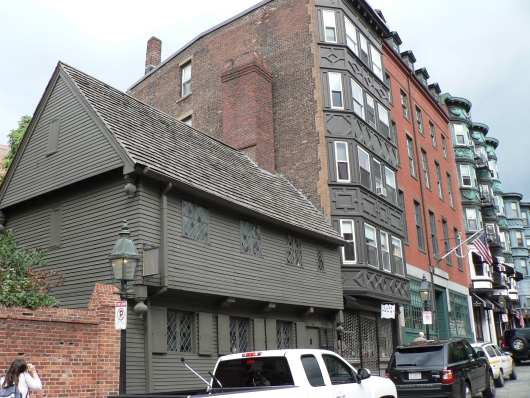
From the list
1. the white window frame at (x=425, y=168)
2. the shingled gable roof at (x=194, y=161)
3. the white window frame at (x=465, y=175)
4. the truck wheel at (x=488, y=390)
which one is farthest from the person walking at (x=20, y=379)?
the white window frame at (x=465, y=175)

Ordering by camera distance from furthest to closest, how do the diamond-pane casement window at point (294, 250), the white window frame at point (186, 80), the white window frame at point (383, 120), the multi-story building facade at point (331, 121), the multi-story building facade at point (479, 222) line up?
1. the multi-story building facade at point (479, 222)
2. the white window frame at point (186, 80)
3. the white window frame at point (383, 120)
4. the multi-story building facade at point (331, 121)
5. the diamond-pane casement window at point (294, 250)

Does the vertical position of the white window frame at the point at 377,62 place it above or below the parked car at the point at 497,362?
above

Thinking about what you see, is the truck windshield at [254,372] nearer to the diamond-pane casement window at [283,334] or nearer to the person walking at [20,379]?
the person walking at [20,379]

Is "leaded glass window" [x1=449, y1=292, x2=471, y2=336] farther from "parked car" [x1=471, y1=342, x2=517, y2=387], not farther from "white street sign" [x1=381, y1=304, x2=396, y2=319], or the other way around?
"white street sign" [x1=381, y1=304, x2=396, y2=319]

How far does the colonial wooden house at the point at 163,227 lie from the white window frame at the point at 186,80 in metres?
10.4

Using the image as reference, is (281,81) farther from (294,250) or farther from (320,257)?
(294,250)

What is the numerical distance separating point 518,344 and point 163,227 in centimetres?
2580

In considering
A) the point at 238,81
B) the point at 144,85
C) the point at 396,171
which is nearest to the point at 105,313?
the point at 238,81

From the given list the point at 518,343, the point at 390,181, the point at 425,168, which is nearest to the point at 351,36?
the point at 390,181

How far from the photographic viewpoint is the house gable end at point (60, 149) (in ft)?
49.0

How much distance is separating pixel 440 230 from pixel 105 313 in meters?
25.7

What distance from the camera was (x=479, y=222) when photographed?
42.8 m

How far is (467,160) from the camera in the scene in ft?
142

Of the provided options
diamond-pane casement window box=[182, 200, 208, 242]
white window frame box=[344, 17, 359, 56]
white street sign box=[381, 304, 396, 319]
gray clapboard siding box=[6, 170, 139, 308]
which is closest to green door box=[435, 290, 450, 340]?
white street sign box=[381, 304, 396, 319]
